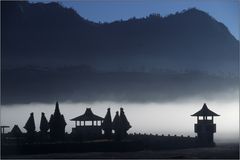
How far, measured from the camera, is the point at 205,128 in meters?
54.0

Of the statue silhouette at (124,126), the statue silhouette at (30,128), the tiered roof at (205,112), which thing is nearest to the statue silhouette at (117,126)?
the statue silhouette at (124,126)

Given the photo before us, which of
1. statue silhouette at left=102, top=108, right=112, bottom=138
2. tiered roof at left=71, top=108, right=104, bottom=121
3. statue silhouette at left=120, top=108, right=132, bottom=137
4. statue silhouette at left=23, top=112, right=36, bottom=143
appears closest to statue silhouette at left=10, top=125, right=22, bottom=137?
statue silhouette at left=23, top=112, right=36, bottom=143

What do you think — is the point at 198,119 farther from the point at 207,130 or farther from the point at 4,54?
the point at 4,54

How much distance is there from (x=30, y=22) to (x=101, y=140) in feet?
125

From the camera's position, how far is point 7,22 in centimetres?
7344

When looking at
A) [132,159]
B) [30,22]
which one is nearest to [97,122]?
[132,159]

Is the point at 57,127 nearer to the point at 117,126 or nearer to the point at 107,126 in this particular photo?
the point at 107,126

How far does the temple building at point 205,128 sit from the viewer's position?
53.8 metres

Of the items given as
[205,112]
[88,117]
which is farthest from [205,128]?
[88,117]

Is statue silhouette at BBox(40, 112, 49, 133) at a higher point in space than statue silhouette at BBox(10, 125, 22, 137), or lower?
higher

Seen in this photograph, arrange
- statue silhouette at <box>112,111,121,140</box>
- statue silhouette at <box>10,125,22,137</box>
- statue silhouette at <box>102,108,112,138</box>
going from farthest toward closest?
statue silhouette at <box>102,108,112,138</box>
statue silhouette at <box>10,125,22,137</box>
statue silhouette at <box>112,111,121,140</box>

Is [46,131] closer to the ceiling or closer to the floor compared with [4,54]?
closer to the floor

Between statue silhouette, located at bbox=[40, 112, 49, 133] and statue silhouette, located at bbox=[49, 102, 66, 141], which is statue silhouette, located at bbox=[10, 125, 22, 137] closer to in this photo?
statue silhouette, located at bbox=[40, 112, 49, 133]

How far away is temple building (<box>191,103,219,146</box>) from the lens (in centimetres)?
5384
